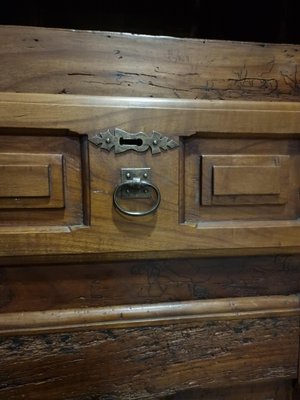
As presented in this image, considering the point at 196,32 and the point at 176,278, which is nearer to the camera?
the point at 176,278

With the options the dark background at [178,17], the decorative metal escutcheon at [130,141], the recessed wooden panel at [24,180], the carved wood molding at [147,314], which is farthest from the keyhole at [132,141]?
the dark background at [178,17]

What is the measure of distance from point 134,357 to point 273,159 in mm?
348

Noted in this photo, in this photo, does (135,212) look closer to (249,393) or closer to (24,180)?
(24,180)

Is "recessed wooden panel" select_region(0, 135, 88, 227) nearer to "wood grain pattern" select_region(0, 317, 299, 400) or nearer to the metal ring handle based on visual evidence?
the metal ring handle

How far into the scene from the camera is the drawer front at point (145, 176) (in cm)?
38

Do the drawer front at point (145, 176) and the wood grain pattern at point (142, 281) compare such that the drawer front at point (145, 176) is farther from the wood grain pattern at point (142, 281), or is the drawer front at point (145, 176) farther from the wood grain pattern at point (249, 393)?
the wood grain pattern at point (249, 393)

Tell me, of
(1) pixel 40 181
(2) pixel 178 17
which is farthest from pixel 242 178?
(2) pixel 178 17

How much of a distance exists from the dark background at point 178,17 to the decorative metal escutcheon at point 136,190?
414 mm

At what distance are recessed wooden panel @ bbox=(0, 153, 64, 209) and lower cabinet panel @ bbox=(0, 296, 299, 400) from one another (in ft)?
0.52

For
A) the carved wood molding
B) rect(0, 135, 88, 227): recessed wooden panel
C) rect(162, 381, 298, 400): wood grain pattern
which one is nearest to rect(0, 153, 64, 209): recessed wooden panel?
rect(0, 135, 88, 227): recessed wooden panel

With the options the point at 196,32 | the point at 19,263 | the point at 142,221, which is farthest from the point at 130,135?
the point at 196,32

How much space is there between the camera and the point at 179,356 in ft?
1.42

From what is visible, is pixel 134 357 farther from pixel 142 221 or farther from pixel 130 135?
pixel 130 135

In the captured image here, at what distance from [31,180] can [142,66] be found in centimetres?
22
